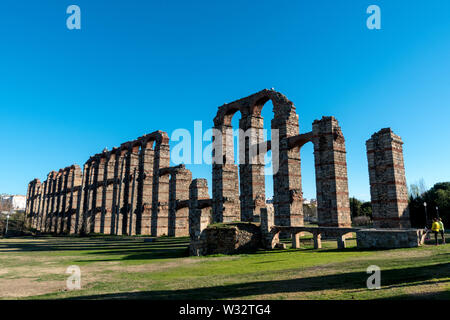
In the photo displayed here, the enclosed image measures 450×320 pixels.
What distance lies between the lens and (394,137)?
69.5ft

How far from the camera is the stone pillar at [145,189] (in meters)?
36.2

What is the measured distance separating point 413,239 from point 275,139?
48.6ft

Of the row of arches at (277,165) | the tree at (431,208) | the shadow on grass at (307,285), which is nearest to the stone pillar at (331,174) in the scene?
the row of arches at (277,165)

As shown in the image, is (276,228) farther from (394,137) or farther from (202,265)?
(394,137)

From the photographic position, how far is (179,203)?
31.7 m

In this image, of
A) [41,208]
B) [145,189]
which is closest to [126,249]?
[145,189]

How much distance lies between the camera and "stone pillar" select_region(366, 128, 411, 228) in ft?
66.4

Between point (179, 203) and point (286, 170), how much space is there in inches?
507

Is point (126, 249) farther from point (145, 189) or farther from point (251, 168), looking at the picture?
point (145, 189)

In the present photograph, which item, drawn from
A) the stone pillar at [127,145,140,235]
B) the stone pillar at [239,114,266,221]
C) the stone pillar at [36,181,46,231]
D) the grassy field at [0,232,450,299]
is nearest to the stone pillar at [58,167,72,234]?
the stone pillar at [36,181,46,231]

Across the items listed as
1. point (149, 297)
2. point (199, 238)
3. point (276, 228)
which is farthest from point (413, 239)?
point (149, 297)

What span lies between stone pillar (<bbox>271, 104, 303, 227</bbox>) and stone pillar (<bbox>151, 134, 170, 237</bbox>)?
1540 centimetres

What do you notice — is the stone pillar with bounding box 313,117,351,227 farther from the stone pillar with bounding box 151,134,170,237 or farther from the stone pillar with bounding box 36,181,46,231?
the stone pillar with bounding box 36,181,46,231

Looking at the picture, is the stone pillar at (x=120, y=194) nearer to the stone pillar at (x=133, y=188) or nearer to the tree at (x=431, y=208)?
the stone pillar at (x=133, y=188)
